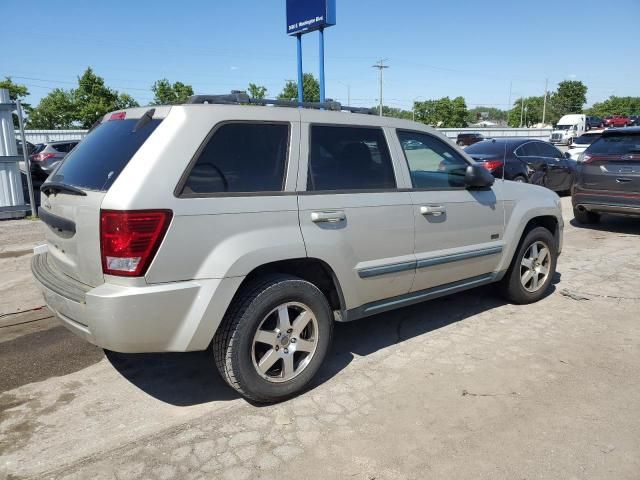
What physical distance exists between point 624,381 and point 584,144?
58.0 feet

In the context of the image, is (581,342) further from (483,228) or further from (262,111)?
(262,111)

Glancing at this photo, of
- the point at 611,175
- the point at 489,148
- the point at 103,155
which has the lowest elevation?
the point at 611,175

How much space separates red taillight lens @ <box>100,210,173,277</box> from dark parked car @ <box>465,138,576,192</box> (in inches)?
398

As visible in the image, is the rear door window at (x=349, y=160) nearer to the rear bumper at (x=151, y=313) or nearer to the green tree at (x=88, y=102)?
the rear bumper at (x=151, y=313)

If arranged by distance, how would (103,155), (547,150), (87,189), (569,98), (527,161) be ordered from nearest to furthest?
1. (87,189)
2. (103,155)
3. (527,161)
4. (547,150)
5. (569,98)

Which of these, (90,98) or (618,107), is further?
(618,107)

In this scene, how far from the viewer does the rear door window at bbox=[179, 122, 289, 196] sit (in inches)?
113

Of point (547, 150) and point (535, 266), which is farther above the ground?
point (547, 150)

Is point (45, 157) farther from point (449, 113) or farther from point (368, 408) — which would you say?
point (449, 113)

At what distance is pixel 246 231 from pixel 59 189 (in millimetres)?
1236

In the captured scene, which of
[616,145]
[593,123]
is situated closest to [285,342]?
[616,145]

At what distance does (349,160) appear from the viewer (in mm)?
3564

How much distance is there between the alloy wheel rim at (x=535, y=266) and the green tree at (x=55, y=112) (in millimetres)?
50840

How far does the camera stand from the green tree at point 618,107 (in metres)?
96.9
